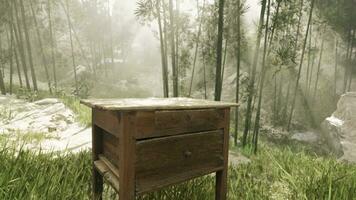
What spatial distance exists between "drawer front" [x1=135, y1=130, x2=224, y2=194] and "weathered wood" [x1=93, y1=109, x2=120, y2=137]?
192 mm

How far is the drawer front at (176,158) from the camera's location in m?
1.68

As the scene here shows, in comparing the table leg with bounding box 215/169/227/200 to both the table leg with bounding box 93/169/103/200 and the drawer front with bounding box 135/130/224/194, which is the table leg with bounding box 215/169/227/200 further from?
the table leg with bounding box 93/169/103/200

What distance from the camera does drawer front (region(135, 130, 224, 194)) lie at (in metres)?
1.68

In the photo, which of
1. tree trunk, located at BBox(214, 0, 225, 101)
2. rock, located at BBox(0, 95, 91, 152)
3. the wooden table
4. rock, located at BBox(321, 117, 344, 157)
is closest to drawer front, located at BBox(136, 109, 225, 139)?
the wooden table

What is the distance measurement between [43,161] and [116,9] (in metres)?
38.3

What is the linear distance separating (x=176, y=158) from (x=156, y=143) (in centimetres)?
20

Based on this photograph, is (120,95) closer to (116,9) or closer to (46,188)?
(46,188)

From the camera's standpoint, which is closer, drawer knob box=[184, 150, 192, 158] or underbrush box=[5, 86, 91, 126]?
drawer knob box=[184, 150, 192, 158]

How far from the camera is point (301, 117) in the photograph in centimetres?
1441

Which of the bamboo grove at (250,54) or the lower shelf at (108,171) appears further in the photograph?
the bamboo grove at (250,54)

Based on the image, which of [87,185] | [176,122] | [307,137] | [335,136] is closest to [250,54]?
[307,137]

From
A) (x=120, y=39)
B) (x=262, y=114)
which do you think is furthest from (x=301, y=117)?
(x=120, y=39)

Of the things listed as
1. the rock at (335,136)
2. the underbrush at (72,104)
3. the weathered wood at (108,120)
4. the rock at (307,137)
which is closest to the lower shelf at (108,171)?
the weathered wood at (108,120)

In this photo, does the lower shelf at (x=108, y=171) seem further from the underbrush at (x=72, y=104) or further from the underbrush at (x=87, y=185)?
the underbrush at (x=72, y=104)
